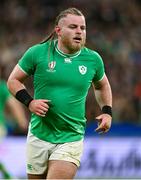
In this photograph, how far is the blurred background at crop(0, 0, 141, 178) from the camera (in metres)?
12.4

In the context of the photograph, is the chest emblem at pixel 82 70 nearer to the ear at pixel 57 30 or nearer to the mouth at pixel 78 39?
the mouth at pixel 78 39

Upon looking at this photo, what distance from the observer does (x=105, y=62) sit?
15906 mm

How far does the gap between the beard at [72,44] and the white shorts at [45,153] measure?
0.90m

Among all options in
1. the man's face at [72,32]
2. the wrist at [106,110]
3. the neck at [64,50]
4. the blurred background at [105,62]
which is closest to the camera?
the man's face at [72,32]

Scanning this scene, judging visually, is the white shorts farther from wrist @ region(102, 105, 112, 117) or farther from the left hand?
wrist @ region(102, 105, 112, 117)

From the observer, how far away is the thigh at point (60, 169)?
6477 mm

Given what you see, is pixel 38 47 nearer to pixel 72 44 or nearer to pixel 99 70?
pixel 72 44

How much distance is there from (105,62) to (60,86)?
30.3 ft

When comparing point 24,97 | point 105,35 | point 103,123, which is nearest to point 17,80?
point 24,97

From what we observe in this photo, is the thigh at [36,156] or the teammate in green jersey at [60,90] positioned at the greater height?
the teammate in green jersey at [60,90]

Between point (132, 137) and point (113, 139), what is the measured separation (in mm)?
347

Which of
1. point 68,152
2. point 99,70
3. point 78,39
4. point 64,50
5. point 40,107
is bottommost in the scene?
point 68,152

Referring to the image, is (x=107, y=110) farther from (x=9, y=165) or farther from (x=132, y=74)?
(x=132, y=74)

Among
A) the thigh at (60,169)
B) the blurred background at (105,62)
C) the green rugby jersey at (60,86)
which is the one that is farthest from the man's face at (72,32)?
the blurred background at (105,62)
